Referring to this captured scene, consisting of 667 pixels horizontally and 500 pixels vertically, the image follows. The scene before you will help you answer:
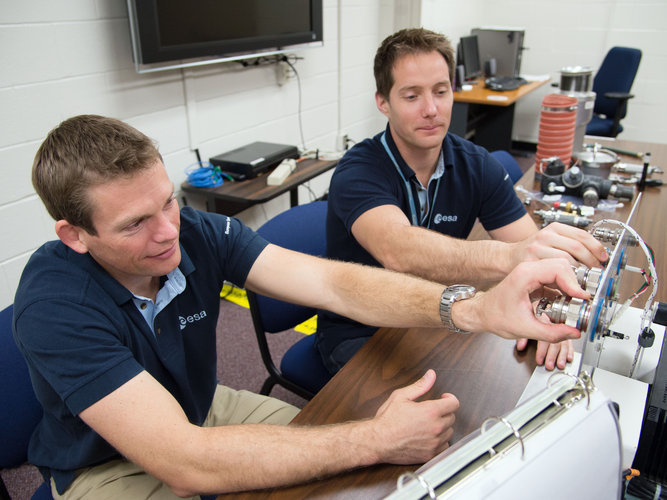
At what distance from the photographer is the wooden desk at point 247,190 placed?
101 inches

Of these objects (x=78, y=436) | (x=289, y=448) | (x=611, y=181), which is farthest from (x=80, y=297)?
(x=611, y=181)

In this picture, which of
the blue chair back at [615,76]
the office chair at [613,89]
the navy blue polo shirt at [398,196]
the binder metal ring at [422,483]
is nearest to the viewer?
the binder metal ring at [422,483]

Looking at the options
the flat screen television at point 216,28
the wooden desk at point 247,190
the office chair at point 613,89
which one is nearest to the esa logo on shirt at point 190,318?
the wooden desk at point 247,190

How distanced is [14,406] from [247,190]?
1.67 m

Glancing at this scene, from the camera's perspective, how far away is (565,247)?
1.06m

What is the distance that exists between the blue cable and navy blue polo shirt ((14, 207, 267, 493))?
1429 mm

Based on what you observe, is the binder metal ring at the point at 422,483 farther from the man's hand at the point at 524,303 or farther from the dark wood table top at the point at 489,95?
the dark wood table top at the point at 489,95

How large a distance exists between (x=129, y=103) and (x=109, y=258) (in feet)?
5.22

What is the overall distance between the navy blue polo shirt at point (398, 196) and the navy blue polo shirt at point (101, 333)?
35cm

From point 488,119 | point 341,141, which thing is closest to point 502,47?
point 488,119

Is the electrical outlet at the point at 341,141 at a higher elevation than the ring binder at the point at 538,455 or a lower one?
lower

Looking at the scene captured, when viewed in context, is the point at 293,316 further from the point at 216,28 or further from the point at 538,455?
the point at 216,28

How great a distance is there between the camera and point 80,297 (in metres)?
0.94

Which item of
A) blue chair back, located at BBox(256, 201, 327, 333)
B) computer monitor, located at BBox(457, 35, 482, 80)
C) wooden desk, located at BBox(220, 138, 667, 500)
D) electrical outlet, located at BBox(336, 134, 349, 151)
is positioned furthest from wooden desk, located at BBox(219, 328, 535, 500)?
computer monitor, located at BBox(457, 35, 482, 80)
